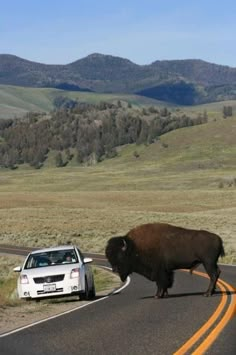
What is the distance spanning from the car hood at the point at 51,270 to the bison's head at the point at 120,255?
122 cm

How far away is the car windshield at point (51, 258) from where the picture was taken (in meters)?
21.4

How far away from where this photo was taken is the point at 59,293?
20.3 m

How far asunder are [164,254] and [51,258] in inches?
140

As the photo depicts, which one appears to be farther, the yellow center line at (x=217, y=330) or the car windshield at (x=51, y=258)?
the car windshield at (x=51, y=258)

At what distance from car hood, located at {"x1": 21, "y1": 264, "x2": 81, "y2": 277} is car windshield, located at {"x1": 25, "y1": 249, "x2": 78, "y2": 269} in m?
0.50

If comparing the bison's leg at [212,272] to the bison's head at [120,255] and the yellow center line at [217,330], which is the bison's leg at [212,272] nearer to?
the yellow center line at [217,330]

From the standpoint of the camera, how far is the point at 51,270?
20531 millimetres

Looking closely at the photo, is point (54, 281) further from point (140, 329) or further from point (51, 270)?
point (140, 329)

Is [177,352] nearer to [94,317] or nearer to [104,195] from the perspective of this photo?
[94,317]

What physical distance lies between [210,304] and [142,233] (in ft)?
10.3

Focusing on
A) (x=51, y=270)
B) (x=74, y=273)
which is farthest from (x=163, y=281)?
(x=51, y=270)

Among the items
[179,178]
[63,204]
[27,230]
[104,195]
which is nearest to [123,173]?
[179,178]

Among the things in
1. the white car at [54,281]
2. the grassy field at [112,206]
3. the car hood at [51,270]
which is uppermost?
the car hood at [51,270]

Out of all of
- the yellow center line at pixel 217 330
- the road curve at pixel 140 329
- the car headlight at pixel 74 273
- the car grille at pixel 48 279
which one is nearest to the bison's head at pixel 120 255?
the road curve at pixel 140 329
